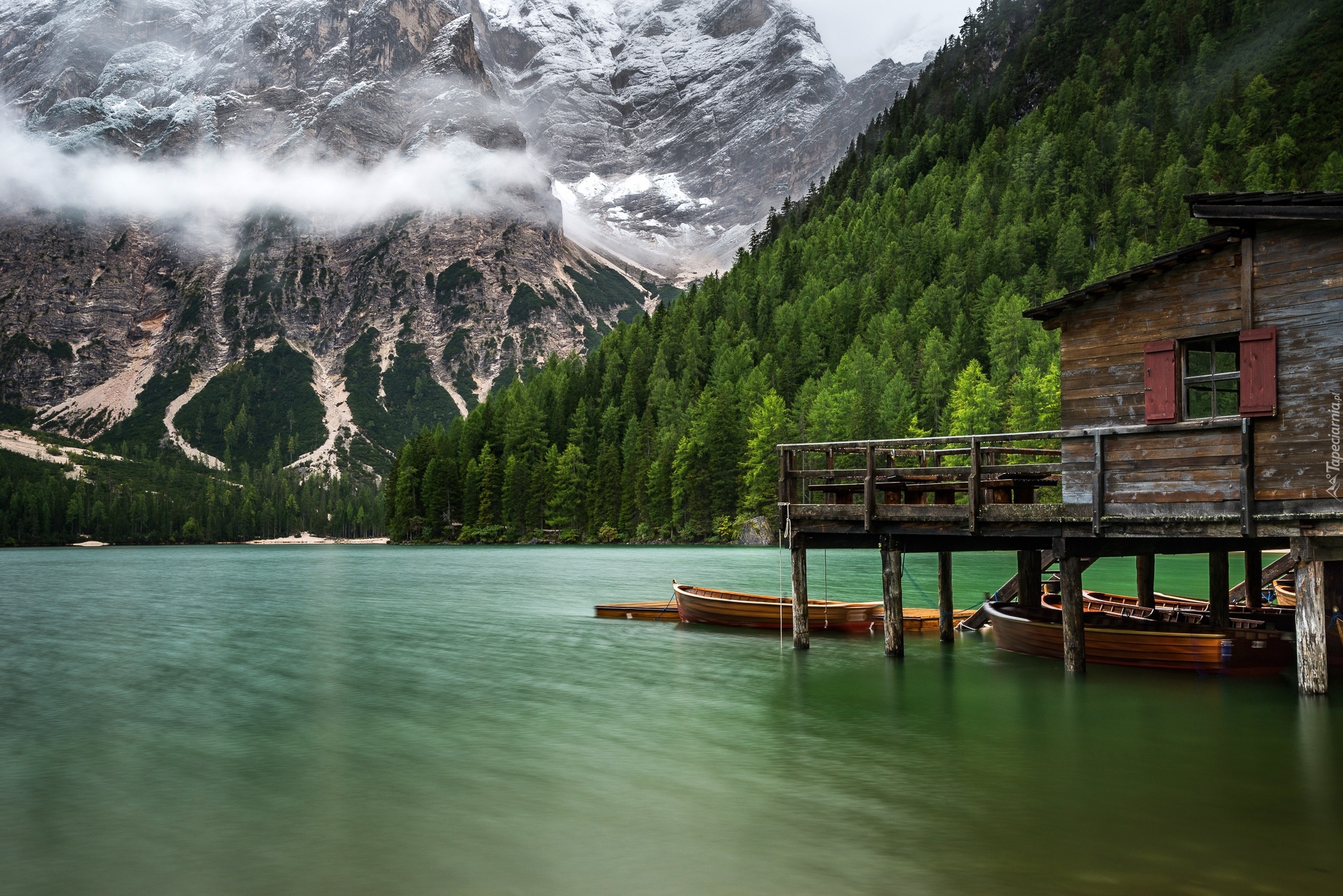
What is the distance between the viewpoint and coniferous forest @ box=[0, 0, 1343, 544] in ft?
408

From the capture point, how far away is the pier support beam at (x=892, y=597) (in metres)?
27.8

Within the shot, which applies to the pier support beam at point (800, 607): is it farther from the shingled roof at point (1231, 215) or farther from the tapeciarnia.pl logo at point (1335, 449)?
the tapeciarnia.pl logo at point (1335, 449)

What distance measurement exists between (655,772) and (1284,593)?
24153 mm

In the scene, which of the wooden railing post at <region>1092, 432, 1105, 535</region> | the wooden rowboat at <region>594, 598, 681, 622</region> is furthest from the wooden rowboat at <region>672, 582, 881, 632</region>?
the wooden railing post at <region>1092, 432, 1105, 535</region>

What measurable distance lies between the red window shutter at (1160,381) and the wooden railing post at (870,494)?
7.08 m

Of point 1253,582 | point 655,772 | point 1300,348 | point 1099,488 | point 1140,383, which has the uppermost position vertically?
point 1300,348

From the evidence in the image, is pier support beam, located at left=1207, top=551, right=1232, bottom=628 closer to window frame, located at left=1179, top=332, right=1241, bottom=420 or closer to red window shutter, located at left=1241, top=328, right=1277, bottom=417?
window frame, located at left=1179, top=332, right=1241, bottom=420

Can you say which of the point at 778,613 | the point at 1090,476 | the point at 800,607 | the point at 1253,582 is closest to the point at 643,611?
the point at 778,613

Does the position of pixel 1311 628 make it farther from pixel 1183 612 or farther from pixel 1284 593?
pixel 1284 593

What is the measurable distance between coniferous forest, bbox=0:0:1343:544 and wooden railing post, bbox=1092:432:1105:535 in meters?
82.4

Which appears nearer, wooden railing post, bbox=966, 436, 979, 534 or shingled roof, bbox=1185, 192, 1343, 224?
shingled roof, bbox=1185, 192, 1343, 224

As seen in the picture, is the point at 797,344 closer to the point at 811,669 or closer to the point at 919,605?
the point at 919,605

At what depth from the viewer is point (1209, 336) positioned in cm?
2136

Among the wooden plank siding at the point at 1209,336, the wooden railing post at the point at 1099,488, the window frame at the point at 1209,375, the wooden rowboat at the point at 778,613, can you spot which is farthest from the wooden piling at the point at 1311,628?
the wooden rowboat at the point at 778,613
